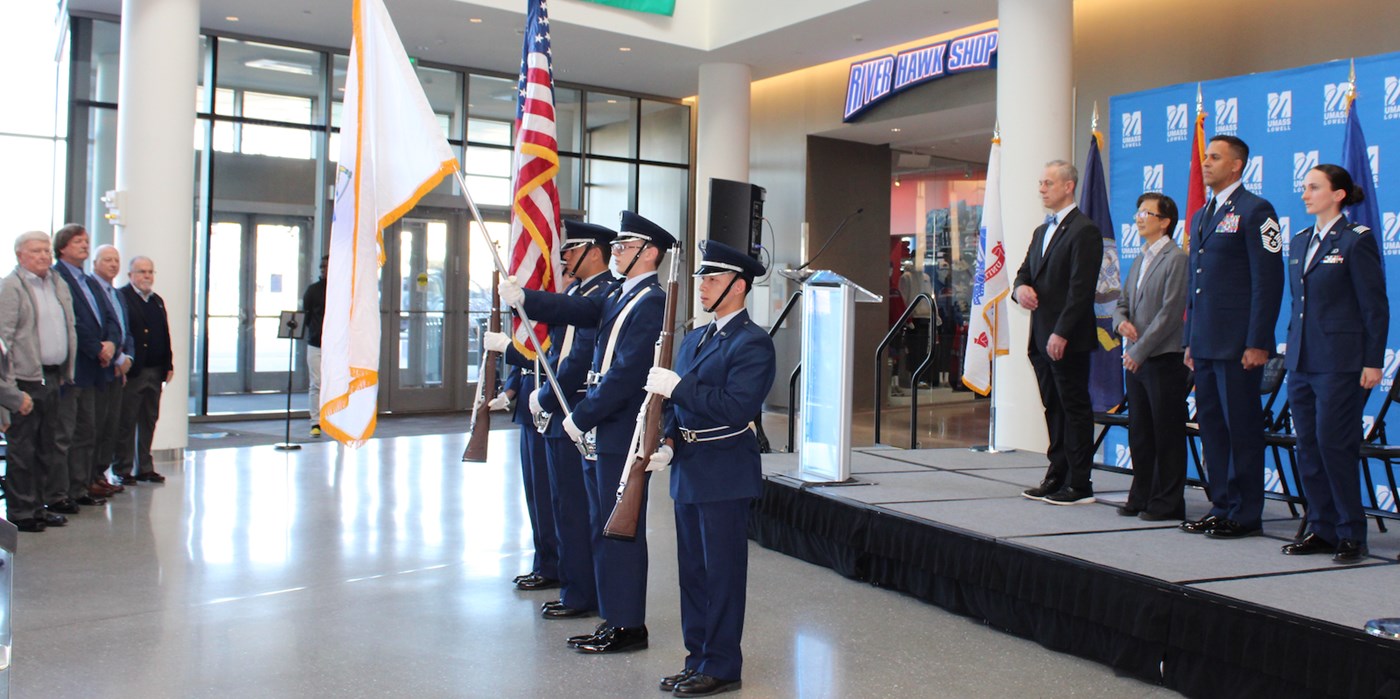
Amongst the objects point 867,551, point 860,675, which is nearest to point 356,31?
point 860,675

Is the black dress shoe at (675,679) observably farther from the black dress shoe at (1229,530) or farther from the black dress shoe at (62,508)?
the black dress shoe at (62,508)

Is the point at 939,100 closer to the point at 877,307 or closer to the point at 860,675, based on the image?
the point at 877,307

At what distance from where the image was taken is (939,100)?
1132 cm

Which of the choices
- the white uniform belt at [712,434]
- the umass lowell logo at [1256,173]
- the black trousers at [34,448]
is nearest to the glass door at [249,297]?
the black trousers at [34,448]

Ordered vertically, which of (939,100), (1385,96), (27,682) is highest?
(939,100)

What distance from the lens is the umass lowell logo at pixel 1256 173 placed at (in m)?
7.43

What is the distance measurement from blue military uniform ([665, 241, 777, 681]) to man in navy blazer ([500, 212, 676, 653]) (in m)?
0.33

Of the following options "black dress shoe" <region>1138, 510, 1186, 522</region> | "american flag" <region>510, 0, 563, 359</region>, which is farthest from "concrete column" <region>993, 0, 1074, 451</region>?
"american flag" <region>510, 0, 563, 359</region>

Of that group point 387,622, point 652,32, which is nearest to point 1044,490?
point 387,622

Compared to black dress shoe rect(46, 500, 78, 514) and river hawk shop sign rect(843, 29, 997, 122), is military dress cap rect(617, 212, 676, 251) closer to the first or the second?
black dress shoe rect(46, 500, 78, 514)

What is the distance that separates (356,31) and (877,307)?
10.5 m

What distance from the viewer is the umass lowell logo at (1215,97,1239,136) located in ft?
24.9

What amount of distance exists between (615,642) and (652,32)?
845cm

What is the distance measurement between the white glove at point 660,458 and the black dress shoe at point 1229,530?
8.12ft
